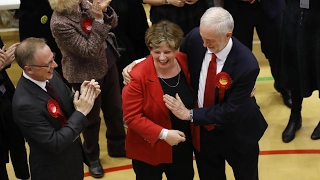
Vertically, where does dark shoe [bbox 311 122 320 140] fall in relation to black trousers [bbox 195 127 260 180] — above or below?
below

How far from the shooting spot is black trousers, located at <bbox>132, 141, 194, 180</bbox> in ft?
11.4

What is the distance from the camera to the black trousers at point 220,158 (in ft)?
11.2

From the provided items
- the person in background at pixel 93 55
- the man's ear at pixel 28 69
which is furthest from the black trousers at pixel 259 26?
the man's ear at pixel 28 69

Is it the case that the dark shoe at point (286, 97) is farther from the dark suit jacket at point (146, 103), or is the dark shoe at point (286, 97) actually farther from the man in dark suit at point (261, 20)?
the dark suit jacket at point (146, 103)

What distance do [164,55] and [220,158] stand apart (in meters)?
0.92

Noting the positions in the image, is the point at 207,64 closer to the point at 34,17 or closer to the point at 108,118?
the point at 108,118

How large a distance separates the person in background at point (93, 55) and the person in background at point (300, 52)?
1.51 meters

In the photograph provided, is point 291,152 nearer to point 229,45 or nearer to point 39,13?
point 229,45

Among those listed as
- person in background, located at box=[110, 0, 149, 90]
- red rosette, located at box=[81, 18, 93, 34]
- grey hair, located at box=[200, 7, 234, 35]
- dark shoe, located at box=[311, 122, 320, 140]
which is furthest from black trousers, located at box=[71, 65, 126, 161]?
dark shoe, located at box=[311, 122, 320, 140]

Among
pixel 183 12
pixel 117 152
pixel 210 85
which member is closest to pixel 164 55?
pixel 210 85

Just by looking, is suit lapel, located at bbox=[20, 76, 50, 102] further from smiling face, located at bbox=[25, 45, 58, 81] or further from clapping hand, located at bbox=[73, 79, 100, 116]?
clapping hand, located at bbox=[73, 79, 100, 116]

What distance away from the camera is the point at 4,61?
11.6 ft

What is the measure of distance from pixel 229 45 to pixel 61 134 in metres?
1.15

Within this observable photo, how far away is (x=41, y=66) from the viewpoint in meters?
2.98
